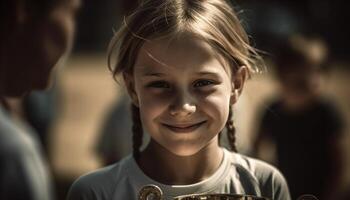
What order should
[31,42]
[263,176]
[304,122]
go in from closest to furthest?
[263,176]
[31,42]
[304,122]

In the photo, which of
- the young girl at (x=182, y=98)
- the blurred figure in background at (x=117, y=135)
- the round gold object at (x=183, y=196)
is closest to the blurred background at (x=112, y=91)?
the blurred figure in background at (x=117, y=135)

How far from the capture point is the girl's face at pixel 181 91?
135 cm

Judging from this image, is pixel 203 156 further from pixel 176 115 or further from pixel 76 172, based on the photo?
pixel 76 172

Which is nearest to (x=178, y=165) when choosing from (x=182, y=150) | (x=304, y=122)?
(x=182, y=150)

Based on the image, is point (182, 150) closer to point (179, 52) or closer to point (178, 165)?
point (178, 165)

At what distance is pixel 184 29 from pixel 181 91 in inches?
4.0

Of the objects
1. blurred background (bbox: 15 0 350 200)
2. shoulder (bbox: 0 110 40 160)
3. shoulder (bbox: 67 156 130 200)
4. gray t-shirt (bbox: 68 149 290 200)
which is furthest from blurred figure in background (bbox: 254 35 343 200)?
shoulder (bbox: 0 110 40 160)

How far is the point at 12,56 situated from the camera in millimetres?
1627

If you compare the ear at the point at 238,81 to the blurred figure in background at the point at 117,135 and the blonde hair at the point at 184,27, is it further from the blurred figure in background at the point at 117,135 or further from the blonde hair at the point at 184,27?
the blurred figure in background at the point at 117,135

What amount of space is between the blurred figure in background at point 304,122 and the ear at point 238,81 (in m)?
0.43

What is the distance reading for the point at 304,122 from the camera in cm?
227

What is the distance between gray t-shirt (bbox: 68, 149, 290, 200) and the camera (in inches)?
54.1

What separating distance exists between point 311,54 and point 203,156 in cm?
88

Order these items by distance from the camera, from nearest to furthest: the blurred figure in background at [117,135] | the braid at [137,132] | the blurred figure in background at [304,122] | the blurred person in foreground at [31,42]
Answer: the braid at [137,132]
the blurred person in foreground at [31,42]
the blurred figure in background at [117,135]
the blurred figure in background at [304,122]
